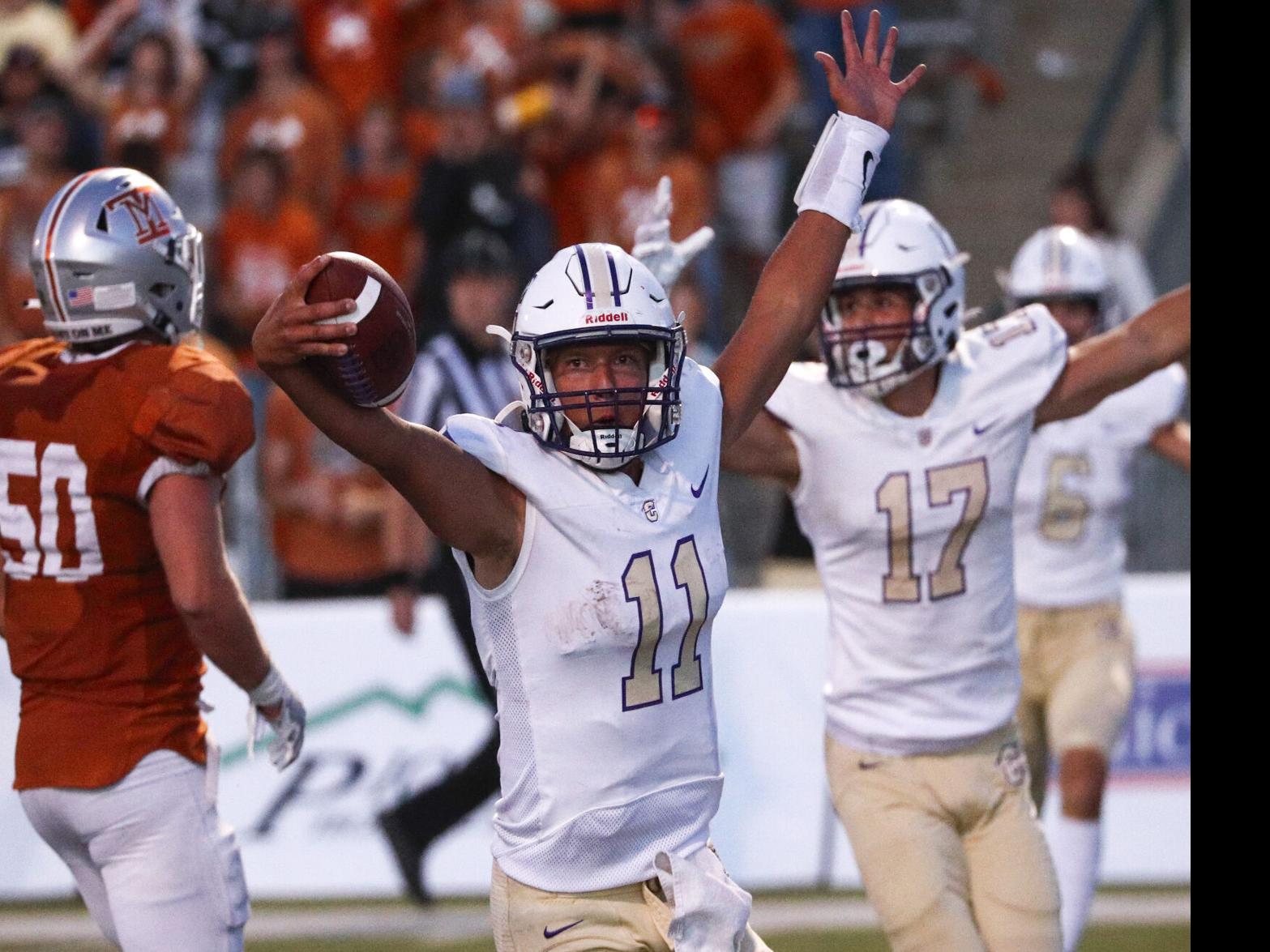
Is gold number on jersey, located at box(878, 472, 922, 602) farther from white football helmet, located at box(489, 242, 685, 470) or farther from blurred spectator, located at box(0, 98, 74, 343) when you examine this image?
blurred spectator, located at box(0, 98, 74, 343)

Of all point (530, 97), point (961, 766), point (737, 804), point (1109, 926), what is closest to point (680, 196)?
point (530, 97)

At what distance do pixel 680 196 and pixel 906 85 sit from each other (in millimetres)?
4901

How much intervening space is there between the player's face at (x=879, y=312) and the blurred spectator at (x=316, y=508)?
11.3ft

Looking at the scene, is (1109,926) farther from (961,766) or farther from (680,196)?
(680,196)

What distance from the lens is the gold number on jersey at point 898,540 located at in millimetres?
4254

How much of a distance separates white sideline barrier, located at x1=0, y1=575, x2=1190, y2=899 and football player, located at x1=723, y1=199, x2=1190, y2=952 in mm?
2274

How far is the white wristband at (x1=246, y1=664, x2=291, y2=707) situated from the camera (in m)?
3.87

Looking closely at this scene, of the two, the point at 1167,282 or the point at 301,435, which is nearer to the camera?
the point at 301,435

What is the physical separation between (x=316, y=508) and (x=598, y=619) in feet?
14.8

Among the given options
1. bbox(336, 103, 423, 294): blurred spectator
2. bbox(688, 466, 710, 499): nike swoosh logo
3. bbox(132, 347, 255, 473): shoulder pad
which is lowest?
bbox(688, 466, 710, 499): nike swoosh logo

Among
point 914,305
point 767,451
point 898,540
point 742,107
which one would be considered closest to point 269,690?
point 767,451

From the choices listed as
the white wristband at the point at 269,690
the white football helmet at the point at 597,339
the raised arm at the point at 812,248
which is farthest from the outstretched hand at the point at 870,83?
the white wristband at the point at 269,690

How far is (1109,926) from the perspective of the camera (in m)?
6.00

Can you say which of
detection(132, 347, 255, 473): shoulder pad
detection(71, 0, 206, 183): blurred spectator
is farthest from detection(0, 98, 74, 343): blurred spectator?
detection(132, 347, 255, 473): shoulder pad
